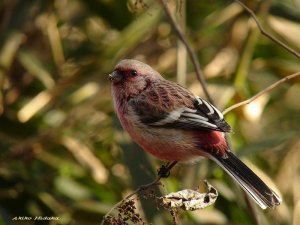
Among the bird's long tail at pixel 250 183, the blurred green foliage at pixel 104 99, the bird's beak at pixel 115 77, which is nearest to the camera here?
the bird's long tail at pixel 250 183

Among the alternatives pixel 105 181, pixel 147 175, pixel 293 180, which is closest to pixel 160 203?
pixel 147 175

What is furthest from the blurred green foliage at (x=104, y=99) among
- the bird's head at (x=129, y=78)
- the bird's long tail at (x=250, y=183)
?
the bird's long tail at (x=250, y=183)

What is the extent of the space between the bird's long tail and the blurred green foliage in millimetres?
991

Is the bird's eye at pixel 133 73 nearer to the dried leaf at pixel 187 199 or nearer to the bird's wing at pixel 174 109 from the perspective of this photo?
the bird's wing at pixel 174 109

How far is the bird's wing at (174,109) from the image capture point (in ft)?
15.9

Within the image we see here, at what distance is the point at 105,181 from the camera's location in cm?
649

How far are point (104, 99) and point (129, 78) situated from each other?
1.50 metres

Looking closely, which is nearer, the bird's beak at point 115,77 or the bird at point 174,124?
the bird at point 174,124

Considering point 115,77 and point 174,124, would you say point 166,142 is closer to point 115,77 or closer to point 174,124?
point 174,124

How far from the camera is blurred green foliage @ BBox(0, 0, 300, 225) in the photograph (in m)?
6.07

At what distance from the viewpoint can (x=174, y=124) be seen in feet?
16.1

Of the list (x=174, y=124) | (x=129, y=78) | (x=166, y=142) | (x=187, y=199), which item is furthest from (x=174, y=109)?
(x=187, y=199)

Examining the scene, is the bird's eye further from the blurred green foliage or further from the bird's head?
the blurred green foliage

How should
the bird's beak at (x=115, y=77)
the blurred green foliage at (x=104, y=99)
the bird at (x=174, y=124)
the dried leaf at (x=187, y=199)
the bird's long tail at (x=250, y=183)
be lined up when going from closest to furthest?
the dried leaf at (x=187, y=199) < the bird's long tail at (x=250, y=183) < the bird at (x=174, y=124) < the bird's beak at (x=115, y=77) < the blurred green foliage at (x=104, y=99)
